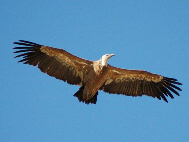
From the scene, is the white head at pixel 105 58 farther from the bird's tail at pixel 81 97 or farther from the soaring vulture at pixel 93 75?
the bird's tail at pixel 81 97

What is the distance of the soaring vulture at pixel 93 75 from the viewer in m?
13.1

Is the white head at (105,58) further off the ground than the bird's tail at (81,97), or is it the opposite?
the white head at (105,58)

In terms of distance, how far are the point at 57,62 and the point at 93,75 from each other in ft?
4.42

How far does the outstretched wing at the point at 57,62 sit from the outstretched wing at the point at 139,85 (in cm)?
116

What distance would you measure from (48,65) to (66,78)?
2.62 feet

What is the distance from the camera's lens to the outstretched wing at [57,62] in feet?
42.6

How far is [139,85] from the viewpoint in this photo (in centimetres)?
1410

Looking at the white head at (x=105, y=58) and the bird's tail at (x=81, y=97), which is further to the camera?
the bird's tail at (x=81, y=97)

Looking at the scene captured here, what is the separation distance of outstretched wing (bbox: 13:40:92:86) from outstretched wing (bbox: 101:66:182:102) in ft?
3.81

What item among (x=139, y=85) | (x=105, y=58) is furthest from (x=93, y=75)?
(x=139, y=85)

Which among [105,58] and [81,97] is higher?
[105,58]

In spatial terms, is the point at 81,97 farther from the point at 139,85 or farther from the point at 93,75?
the point at 139,85

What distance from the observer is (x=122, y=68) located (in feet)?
44.8

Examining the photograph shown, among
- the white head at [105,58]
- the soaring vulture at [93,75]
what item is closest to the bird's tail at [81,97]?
the soaring vulture at [93,75]
